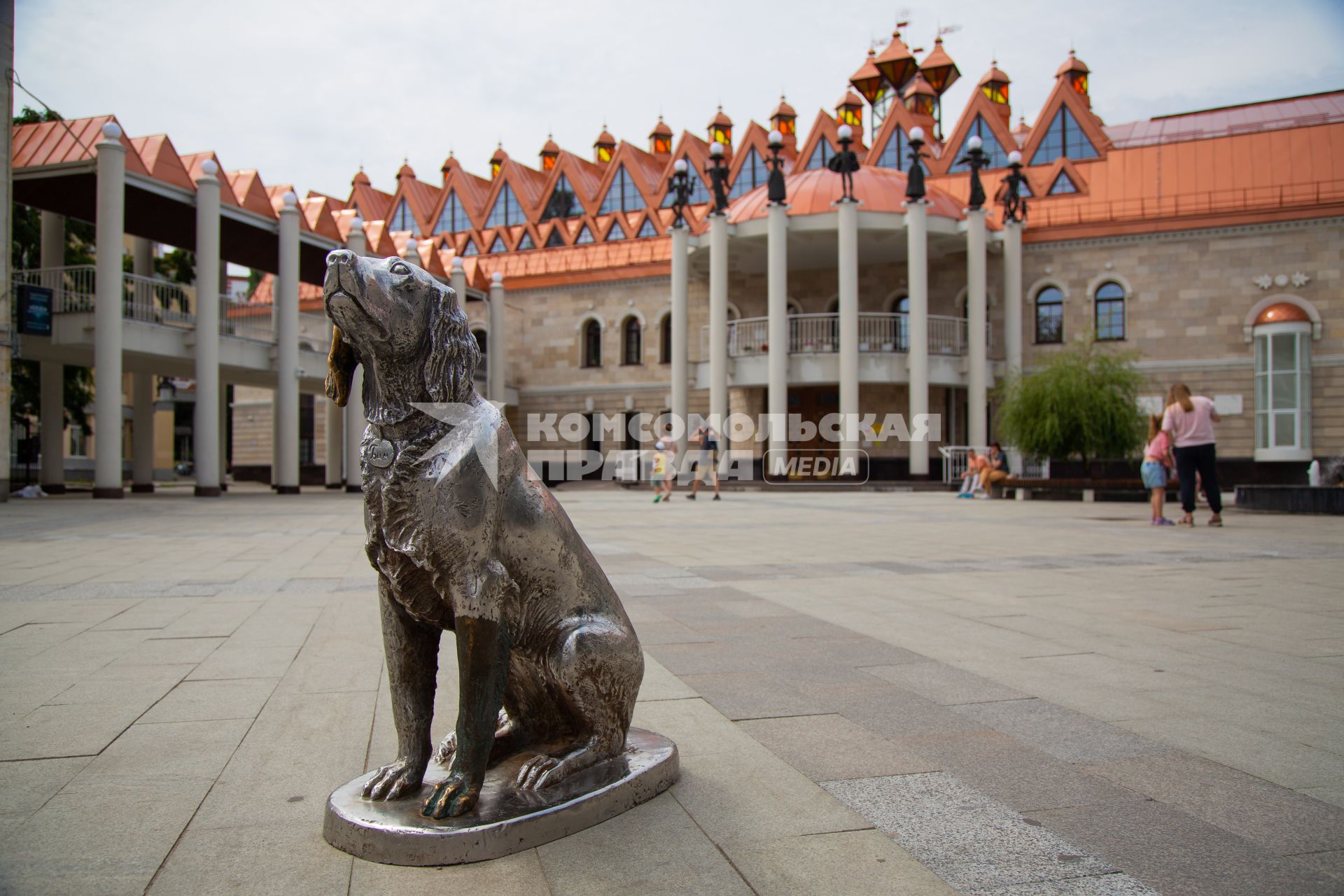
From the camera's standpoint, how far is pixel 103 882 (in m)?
2.22

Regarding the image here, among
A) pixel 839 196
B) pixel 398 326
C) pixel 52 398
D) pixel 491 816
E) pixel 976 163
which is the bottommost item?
pixel 491 816

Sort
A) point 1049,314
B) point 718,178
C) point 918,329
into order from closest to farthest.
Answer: point 918,329, point 718,178, point 1049,314

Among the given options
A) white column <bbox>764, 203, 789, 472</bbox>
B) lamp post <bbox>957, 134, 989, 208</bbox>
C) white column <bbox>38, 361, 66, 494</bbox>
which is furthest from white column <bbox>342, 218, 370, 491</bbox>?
lamp post <bbox>957, 134, 989, 208</bbox>

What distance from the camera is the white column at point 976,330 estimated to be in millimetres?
30797

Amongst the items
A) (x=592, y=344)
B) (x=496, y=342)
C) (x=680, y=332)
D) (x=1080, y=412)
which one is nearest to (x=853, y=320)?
(x=680, y=332)

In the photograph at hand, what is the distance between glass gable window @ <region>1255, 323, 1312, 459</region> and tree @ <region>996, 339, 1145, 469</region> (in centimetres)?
890

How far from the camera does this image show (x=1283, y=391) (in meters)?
29.6

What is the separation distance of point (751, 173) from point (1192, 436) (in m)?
37.5

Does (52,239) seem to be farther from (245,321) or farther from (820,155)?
(820,155)

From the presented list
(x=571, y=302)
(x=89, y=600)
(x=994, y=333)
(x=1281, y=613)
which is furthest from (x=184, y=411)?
(x=1281, y=613)

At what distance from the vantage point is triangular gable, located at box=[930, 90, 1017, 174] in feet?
132

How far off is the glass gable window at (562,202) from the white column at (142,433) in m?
26.7

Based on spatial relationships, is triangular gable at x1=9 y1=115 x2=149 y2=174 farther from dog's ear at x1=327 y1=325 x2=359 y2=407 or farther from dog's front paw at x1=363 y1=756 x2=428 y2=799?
dog's front paw at x1=363 y1=756 x2=428 y2=799

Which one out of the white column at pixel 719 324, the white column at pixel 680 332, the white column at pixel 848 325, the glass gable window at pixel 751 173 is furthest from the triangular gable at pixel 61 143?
the glass gable window at pixel 751 173
